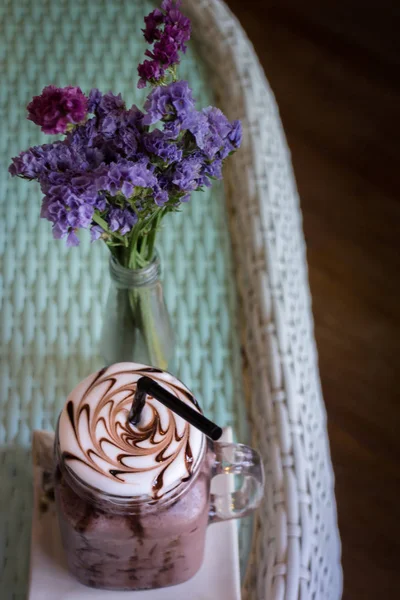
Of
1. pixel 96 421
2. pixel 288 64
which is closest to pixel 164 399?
Result: pixel 96 421

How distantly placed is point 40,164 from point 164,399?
14 cm

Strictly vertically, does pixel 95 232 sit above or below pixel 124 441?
above

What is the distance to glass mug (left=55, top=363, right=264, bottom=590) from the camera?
40cm

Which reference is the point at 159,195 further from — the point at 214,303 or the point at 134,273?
the point at 214,303

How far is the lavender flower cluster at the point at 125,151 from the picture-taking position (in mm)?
378

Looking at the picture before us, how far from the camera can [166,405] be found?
1.34ft

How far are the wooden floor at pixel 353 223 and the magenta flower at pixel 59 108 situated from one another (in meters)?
0.71

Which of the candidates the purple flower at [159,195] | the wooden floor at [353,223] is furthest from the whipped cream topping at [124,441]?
the wooden floor at [353,223]

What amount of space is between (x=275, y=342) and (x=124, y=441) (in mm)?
199

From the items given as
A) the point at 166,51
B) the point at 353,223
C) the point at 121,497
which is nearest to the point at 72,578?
the point at 121,497

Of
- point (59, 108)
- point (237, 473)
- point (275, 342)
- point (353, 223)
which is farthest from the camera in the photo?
point (353, 223)

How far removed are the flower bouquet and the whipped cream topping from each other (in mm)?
93

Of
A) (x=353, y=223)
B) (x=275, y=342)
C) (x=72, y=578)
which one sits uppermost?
(x=353, y=223)

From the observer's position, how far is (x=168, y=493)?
0.40 meters
